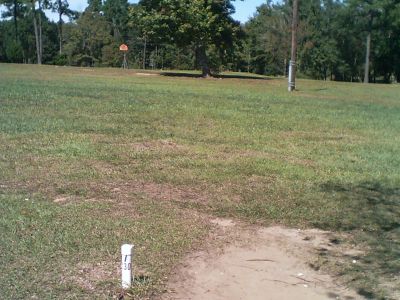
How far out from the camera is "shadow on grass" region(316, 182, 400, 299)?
15.0ft

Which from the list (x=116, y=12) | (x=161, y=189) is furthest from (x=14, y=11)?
(x=161, y=189)

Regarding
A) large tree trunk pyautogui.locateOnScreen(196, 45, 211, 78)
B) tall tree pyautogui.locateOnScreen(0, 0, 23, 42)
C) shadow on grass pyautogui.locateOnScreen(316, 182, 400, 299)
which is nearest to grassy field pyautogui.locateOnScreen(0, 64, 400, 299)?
shadow on grass pyautogui.locateOnScreen(316, 182, 400, 299)

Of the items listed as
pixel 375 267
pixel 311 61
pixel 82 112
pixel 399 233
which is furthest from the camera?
pixel 311 61

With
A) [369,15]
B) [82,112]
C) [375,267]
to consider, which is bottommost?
[375,267]

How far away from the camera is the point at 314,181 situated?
7.81m

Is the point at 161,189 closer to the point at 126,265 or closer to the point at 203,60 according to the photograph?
the point at 126,265

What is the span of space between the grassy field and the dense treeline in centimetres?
2895

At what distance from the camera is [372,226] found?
5.97 metres

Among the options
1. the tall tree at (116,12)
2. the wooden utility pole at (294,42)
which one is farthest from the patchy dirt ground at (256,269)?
the tall tree at (116,12)

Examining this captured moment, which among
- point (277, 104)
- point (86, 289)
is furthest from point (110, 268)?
point (277, 104)

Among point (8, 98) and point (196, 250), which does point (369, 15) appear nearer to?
point (8, 98)

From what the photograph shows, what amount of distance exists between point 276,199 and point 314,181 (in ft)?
4.11

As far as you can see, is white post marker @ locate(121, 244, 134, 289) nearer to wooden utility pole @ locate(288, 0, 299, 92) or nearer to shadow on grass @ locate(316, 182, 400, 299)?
shadow on grass @ locate(316, 182, 400, 299)

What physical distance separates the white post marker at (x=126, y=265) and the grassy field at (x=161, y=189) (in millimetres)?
127
